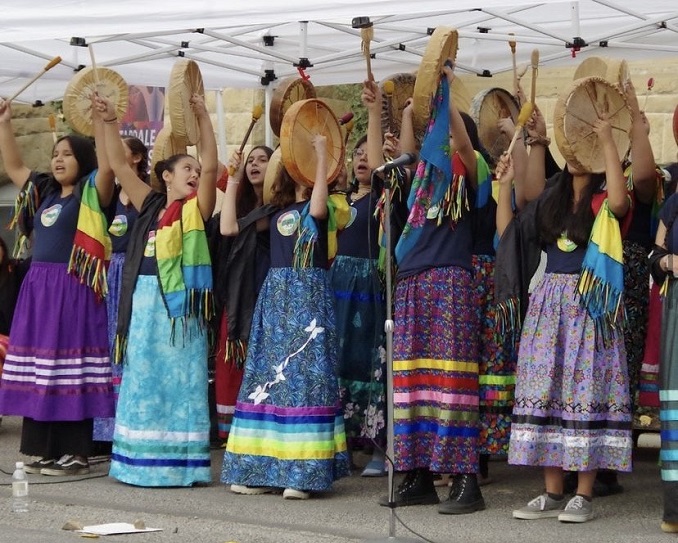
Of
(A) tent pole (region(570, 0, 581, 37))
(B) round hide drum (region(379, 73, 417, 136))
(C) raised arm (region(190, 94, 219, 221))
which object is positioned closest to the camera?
(C) raised arm (region(190, 94, 219, 221))

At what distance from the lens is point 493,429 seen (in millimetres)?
6566

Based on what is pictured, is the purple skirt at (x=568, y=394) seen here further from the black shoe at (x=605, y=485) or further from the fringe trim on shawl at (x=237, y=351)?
the fringe trim on shawl at (x=237, y=351)

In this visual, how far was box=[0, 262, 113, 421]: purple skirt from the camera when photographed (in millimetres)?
7512

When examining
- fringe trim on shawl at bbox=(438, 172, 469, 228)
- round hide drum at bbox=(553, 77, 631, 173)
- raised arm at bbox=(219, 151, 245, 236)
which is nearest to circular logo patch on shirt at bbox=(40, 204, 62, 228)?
raised arm at bbox=(219, 151, 245, 236)

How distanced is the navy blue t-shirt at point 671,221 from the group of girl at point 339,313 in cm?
2

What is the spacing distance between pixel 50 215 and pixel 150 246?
82 centimetres

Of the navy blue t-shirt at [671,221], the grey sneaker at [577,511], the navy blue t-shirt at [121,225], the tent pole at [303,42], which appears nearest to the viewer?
the navy blue t-shirt at [671,221]

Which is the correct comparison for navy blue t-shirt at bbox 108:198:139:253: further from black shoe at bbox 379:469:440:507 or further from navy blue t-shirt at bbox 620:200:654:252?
Result: navy blue t-shirt at bbox 620:200:654:252

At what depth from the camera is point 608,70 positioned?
645 centimetres

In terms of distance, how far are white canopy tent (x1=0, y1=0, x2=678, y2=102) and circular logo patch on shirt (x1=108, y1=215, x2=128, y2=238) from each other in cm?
107

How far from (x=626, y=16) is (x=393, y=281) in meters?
2.88

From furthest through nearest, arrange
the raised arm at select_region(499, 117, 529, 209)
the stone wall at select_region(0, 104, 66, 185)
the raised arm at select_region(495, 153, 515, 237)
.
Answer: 1. the stone wall at select_region(0, 104, 66, 185)
2. the raised arm at select_region(499, 117, 529, 209)
3. the raised arm at select_region(495, 153, 515, 237)

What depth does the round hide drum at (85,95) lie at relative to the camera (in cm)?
764

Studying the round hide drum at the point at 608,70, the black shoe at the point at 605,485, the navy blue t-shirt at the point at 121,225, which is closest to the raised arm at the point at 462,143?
the round hide drum at the point at 608,70
